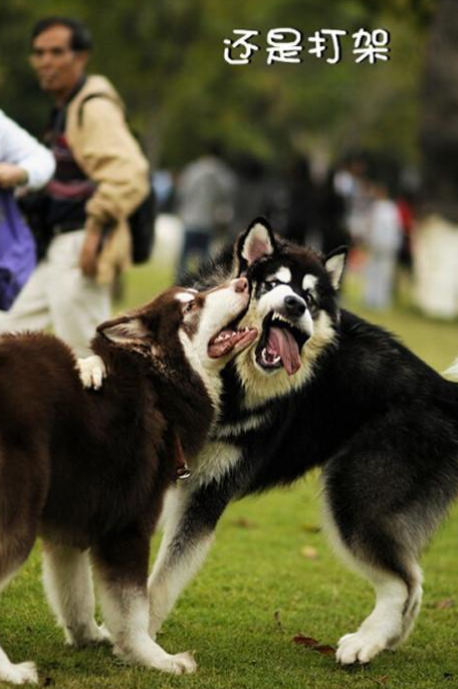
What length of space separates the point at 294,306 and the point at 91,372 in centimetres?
101

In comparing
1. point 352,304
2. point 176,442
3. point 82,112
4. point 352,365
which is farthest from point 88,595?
point 352,304

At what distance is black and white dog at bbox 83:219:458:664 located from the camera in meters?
5.54

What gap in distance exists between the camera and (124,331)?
5051 mm

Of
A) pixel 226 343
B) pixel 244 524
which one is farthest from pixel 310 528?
pixel 226 343

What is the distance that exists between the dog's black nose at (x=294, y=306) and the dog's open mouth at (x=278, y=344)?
44mm

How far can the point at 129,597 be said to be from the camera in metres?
4.89

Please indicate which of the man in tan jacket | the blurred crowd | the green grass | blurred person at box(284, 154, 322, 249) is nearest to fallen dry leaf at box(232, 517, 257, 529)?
the green grass

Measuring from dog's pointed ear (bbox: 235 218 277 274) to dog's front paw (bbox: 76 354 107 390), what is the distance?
1.04m

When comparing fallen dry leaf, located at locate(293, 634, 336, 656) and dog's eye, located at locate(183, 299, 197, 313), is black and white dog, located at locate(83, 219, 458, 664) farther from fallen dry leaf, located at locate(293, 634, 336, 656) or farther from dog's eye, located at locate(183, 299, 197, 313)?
dog's eye, located at locate(183, 299, 197, 313)

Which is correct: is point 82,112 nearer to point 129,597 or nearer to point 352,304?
point 129,597

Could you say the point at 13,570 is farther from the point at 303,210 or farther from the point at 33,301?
the point at 303,210

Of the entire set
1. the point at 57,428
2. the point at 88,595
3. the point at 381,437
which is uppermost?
the point at 57,428

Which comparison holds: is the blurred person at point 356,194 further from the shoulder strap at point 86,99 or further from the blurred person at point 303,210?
the shoulder strap at point 86,99

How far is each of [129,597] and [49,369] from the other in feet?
2.89
